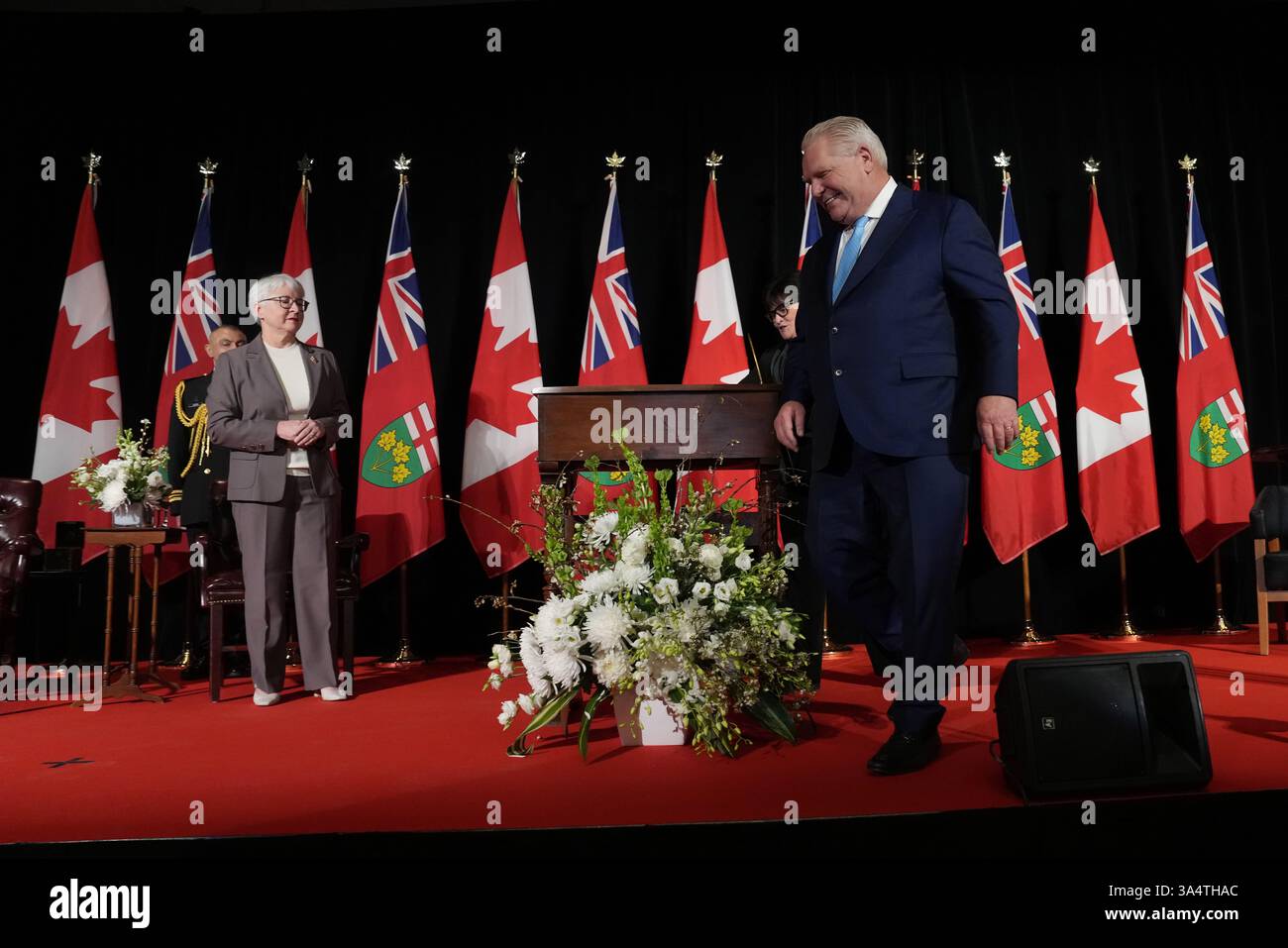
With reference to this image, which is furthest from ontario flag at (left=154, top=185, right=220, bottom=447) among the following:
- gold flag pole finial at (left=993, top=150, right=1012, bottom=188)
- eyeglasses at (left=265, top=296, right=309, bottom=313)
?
gold flag pole finial at (left=993, top=150, right=1012, bottom=188)

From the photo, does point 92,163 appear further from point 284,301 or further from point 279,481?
point 279,481

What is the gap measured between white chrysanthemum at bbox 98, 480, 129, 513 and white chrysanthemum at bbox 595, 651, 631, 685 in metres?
2.54

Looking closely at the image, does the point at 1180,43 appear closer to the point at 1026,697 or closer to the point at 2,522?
the point at 1026,697

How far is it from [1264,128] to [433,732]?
597 cm

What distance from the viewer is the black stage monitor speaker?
2.14 meters

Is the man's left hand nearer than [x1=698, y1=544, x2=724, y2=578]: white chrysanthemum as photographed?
Yes

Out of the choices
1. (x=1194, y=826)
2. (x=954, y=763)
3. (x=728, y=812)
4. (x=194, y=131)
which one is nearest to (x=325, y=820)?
(x=728, y=812)

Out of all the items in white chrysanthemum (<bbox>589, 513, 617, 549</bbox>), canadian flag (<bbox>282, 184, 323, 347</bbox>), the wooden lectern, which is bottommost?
white chrysanthemum (<bbox>589, 513, 617, 549</bbox>)

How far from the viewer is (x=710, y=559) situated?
2744 millimetres

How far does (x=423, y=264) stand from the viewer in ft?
19.4

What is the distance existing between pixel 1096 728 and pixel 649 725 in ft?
4.01

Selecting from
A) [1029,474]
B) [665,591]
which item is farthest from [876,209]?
[1029,474]

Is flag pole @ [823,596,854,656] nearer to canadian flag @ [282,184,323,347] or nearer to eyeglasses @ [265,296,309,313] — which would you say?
eyeglasses @ [265,296,309,313]

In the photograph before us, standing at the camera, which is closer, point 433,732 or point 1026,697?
point 1026,697
